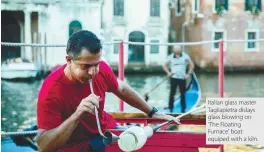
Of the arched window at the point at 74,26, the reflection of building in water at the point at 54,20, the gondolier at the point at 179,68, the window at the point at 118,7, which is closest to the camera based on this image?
the gondolier at the point at 179,68

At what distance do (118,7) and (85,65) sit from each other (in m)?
11.3

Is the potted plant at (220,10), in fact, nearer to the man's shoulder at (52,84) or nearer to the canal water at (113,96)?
the canal water at (113,96)

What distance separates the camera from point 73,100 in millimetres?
968

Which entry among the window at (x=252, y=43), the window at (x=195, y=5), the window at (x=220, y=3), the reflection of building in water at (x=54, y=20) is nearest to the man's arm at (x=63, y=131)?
the reflection of building in water at (x=54, y=20)

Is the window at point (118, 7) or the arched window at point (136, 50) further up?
the window at point (118, 7)

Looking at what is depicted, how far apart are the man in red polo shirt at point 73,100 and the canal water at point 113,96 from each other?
3503 millimetres

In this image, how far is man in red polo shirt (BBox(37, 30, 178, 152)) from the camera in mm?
885

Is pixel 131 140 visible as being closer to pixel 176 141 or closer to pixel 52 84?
pixel 52 84

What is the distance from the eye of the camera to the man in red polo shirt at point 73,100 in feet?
2.90

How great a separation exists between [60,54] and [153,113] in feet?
34.2

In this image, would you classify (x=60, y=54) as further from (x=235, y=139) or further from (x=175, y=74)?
(x=235, y=139)

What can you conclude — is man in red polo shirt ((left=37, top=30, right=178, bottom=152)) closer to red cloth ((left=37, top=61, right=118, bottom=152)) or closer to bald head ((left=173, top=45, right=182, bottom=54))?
red cloth ((left=37, top=61, right=118, bottom=152))

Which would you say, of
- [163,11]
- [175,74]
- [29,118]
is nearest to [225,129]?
[175,74]

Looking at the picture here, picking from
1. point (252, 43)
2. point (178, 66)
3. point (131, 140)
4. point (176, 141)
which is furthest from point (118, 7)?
point (131, 140)
